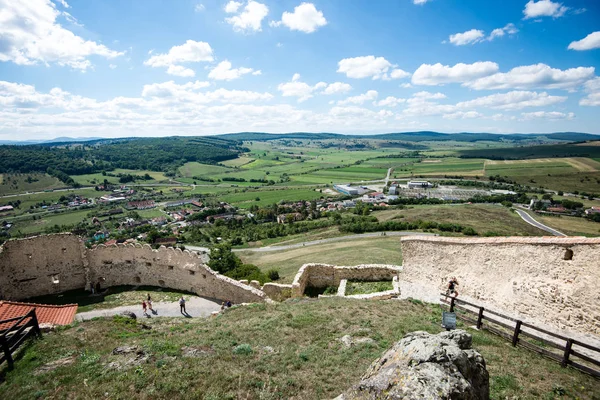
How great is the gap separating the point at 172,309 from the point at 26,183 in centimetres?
16881

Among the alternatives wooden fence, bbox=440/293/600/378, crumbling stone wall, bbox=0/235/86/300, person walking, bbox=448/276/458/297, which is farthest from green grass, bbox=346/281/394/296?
crumbling stone wall, bbox=0/235/86/300

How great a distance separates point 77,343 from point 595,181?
14621 cm

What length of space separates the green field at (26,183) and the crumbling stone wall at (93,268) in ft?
465

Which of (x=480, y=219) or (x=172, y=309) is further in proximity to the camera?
(x=480, y=219)

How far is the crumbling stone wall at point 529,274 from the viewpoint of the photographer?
1101 cm

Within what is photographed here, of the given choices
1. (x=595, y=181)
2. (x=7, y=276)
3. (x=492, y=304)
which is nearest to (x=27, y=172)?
(x=7, y=276)

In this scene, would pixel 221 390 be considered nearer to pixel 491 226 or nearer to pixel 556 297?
pixel 556 297

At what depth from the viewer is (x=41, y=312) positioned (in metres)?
15.5

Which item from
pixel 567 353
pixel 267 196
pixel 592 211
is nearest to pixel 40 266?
pixel 567 353

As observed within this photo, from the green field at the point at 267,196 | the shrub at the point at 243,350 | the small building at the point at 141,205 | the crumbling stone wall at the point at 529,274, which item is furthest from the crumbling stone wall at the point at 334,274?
the small building at the point at 141,205

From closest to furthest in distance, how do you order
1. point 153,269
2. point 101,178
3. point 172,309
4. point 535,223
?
point 172,309 → point 153,269 → point 535,223 → point 101,178

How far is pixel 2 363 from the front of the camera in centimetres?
947

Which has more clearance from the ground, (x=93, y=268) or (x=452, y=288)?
(x=452, y=288)

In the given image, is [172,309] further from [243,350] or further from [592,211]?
[592,211]
